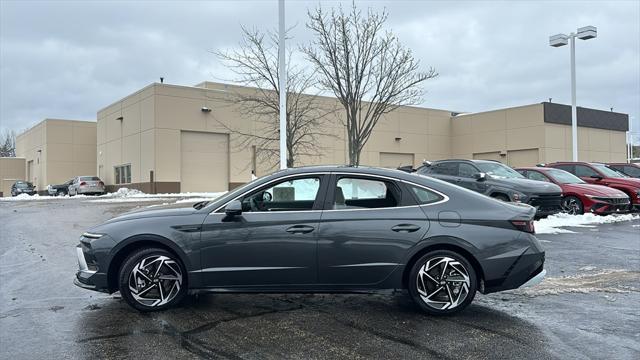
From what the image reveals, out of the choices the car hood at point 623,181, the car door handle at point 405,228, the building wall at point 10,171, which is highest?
the building wall at point 10,171

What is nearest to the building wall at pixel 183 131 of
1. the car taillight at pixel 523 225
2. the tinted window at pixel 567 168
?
the tinted window at pixel 567 168

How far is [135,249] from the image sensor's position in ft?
18.3

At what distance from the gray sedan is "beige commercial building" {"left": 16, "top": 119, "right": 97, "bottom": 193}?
49.8m

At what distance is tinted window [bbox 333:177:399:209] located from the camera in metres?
5.55

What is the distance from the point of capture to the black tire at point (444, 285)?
5.34 metres

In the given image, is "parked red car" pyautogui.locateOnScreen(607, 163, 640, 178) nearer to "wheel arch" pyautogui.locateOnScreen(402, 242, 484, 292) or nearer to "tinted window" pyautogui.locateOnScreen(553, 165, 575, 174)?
"tinted window" pyautogui.locateOnScreen(553, 165, 575, 174)

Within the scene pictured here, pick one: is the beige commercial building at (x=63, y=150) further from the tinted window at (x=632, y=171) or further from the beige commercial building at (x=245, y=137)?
the tinted window at (x=632, y=171)

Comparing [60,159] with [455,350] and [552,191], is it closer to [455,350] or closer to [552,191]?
[552,191]

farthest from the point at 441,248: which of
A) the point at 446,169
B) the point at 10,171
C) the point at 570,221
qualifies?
the point at 10,171

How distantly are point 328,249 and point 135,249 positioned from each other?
202cm

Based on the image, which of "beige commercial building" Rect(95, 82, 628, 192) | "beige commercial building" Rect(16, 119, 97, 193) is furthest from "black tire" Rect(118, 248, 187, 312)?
"beige commercial building" Rect(16, 119, 97, 193)

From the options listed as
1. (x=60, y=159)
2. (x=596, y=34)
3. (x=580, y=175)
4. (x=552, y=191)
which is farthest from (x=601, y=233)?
(x=60, y=159)

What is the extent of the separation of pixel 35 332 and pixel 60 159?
5050cm

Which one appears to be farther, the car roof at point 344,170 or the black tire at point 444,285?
the car roof at point 344,170
